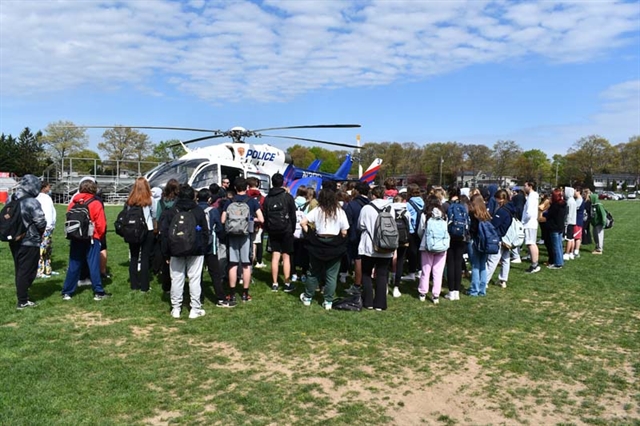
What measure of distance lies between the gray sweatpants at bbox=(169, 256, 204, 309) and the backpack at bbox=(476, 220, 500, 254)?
4.23 meters

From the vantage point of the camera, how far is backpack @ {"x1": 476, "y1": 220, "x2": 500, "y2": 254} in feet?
22.6

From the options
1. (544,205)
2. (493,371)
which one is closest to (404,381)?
(493,371)

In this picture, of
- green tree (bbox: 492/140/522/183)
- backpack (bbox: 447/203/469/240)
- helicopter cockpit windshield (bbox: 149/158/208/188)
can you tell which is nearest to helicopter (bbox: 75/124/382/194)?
A: helicopter cockpit windshield (bbox: 149/158/208/188)

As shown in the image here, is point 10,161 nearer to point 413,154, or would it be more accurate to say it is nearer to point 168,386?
point 413,154

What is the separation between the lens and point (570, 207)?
10242 mm

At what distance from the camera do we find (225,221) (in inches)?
247

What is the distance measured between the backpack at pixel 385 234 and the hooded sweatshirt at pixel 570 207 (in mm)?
6029

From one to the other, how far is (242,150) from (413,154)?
71450mm

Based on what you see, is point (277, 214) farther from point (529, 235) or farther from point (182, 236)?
point (529, 235)

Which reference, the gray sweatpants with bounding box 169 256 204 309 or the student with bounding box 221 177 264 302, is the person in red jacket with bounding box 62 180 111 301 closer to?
the gray sweatpants with bounding box 169 256 204 309

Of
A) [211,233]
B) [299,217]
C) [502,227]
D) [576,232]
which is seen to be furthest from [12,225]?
[576,232]

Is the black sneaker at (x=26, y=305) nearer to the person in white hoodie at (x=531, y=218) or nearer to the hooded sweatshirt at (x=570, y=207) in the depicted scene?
the person in white hoodie at (x=531, y=218)

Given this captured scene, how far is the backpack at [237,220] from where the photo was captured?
6.20 metres

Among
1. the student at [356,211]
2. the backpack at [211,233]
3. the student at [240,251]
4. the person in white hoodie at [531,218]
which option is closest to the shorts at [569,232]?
the person in white hoodie at [531,218]
